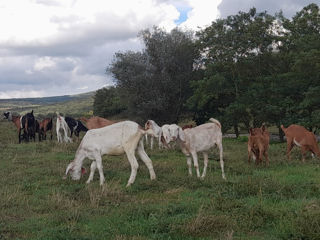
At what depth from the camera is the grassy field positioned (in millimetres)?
5988

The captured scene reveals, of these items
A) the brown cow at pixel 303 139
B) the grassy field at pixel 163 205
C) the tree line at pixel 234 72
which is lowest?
the grassy field at pixel 163 205

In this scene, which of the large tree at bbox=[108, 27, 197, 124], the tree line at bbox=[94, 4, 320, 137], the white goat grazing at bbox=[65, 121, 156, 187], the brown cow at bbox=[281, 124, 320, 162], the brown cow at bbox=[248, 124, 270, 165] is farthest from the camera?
the large tree at bbox=[108, 27, 197, 124]

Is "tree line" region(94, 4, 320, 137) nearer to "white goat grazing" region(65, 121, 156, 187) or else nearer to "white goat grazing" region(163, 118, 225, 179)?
"white goat grazing" region(163, 118, 225, 179)

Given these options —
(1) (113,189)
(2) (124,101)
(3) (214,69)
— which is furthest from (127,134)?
(2) (124,101)

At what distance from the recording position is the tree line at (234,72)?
84.3 feet

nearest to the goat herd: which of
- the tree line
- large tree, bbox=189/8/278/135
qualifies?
the tree line

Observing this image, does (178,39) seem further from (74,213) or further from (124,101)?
(74,213)

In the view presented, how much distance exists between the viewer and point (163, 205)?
763 cm

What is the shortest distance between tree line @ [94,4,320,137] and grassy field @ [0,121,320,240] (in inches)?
563

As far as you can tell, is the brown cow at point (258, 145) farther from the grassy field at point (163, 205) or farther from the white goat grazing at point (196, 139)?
the white goat grazing at point (196, 139)

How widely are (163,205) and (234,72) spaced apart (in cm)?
2415

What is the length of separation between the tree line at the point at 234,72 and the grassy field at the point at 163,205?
14292mm

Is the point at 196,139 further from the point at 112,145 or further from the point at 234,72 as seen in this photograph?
the point at 234,72

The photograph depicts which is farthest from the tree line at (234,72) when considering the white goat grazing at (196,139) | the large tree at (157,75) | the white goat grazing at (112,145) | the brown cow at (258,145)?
the white goat grazing at (112,145)
